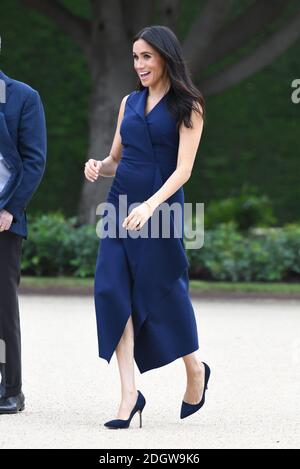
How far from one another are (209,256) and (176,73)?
662 cm

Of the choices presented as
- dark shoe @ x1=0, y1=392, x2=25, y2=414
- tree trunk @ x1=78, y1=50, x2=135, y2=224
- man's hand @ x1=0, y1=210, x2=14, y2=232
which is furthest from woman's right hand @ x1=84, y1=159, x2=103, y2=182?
tree trunk @ x1=78, y1=50, x2=135, y2=224

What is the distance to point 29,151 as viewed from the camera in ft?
17.9

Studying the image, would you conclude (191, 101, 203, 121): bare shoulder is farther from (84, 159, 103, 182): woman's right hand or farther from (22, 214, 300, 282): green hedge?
(22, 214, 300, 282): green hedge

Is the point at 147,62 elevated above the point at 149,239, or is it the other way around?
the point at 147,62

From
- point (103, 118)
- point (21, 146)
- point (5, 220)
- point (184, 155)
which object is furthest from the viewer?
point (103, 118)

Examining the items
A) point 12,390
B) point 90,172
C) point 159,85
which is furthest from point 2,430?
point 159,85

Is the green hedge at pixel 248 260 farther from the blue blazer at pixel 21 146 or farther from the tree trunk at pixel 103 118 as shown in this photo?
the blue blazer at pixel 21 146

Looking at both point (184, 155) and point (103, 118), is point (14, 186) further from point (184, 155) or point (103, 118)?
point (103, 118)

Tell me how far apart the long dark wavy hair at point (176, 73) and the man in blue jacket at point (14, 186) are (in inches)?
24.2

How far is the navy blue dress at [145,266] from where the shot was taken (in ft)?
17.0

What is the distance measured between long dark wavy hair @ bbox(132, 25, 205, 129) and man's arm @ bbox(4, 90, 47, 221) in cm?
58

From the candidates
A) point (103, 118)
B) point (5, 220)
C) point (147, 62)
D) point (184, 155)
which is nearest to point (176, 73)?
point (147, 62)

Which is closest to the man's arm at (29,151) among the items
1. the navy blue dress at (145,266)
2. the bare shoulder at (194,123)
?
the navy blue dress at (145,266)
